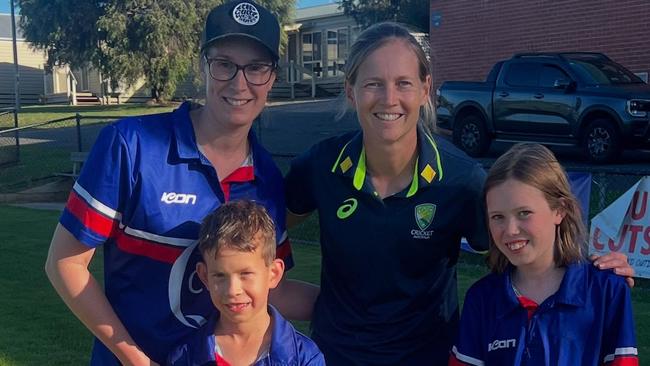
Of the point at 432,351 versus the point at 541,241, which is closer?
the point at 541,241

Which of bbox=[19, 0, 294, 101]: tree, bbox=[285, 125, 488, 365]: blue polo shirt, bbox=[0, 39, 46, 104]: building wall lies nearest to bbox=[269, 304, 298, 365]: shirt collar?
bbox=[285, 125, 488, 365]: blue polo shirt

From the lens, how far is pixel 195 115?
2.58 m

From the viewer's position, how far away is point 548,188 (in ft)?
8.23

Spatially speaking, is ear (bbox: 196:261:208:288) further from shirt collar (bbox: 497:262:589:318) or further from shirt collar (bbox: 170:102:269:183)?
shirt collar (bbox: 497:262:589:318)

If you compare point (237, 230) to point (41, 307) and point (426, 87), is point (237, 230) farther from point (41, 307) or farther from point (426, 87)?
point (41, 307)

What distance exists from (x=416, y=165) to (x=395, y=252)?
11.7 inches

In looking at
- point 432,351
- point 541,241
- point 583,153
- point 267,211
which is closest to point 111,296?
point 267,211

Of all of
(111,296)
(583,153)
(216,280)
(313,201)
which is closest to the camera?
(216,280)

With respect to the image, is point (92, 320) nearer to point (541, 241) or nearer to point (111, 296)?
point (111, 296)

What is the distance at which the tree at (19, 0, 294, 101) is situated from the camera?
32562 millimetres

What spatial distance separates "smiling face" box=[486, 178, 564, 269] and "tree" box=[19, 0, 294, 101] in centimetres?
3049

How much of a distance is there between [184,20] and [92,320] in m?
32.6

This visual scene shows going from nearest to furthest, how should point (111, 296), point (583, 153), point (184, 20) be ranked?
point (111, 296)
point (583, 153)
point (184, 20)

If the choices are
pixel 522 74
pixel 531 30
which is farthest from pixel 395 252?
pixel 531 30
